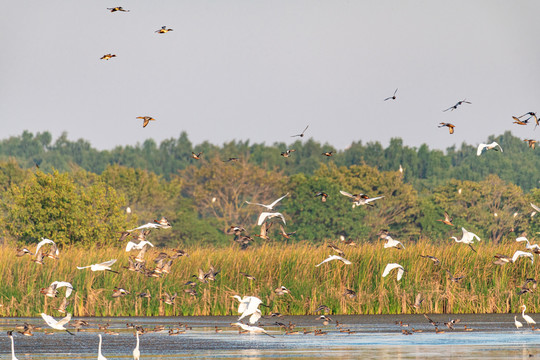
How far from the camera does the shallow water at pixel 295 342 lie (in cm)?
2008

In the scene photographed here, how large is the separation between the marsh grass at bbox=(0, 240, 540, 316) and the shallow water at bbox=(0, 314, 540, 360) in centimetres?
234

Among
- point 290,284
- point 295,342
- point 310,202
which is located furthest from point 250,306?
point 310,202

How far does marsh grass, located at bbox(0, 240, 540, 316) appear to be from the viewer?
1194 inches

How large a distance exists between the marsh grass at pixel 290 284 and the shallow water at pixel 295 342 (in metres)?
2.34

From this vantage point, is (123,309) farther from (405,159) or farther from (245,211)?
(405,159)

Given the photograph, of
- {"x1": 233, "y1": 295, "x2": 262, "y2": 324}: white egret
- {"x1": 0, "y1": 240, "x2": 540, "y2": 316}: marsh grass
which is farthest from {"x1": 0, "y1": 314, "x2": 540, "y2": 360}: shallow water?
{"x1": 0, "y1": 240, "x2": 540, "y2": 316}: marsh grass

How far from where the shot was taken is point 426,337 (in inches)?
926

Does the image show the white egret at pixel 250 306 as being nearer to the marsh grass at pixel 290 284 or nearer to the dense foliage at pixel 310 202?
the marsh grass at pixel 290 284

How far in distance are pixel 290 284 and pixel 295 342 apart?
8.74 meters

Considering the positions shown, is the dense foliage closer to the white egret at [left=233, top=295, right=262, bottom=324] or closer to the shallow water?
the shallow water

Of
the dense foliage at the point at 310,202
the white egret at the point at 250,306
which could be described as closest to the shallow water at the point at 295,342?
the white egret at the point at 250,306

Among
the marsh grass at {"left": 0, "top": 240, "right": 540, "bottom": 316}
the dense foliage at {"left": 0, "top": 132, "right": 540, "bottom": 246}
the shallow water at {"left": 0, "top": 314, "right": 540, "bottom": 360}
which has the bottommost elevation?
the shallow water at {"left": 0, "top": 314, "right": 540, "bottom": 360}

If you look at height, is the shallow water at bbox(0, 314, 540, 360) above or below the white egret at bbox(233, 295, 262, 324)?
below

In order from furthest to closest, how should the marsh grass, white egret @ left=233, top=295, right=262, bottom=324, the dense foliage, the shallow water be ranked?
the dense foliage, the marsh grass, white egret @ left=233, top=295, right=262, bottom=324, the shallow water
